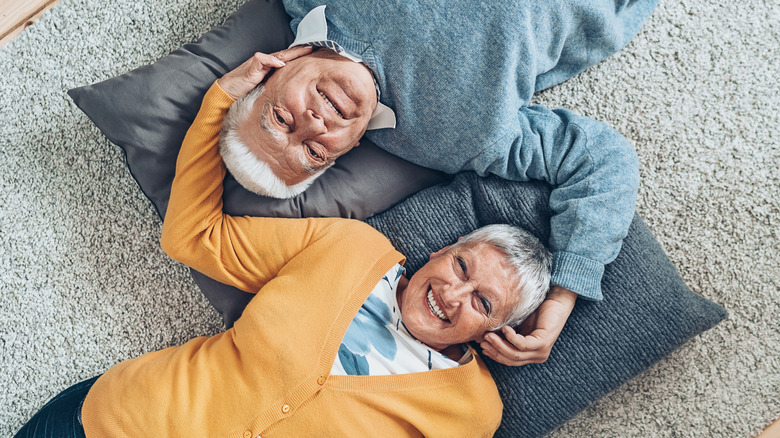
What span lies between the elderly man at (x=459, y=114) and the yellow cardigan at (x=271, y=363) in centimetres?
12

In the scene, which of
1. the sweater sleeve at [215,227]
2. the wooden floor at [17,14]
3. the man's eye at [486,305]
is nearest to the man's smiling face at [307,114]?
the sweater sleeve at [215,227]

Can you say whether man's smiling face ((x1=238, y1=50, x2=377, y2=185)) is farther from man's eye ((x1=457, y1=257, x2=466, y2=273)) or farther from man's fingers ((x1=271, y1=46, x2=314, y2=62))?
man's eye ((x1=457, y1=257, x2=466, y2=273))

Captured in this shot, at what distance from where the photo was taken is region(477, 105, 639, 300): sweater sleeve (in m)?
1.29

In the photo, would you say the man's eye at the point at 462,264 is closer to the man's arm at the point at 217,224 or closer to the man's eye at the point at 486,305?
the man's eye at the point at 486,305

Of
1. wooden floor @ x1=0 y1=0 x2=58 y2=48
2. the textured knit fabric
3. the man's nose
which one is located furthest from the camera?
wooden floor @ x1=0 y1=0 x2=58 y2=48

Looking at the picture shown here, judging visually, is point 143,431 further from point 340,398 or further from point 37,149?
point 37,149

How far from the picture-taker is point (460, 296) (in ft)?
3.91

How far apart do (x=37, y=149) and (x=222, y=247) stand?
716 millimetres

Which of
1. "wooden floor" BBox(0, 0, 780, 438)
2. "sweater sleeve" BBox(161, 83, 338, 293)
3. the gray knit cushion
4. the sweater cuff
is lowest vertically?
the gray knit cushion

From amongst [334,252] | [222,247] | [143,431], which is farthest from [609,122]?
[143,431]

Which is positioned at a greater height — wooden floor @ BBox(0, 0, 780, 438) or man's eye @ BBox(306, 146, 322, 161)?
wooden floor @ BBox(0, 0, 780, 438)

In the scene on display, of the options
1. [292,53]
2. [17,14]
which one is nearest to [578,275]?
[292,53]

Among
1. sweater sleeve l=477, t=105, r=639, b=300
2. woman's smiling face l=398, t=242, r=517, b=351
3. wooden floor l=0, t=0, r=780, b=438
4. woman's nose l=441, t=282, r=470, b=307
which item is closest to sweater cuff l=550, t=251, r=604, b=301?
sweater sleeve l=477, t=105, r=639, b=300

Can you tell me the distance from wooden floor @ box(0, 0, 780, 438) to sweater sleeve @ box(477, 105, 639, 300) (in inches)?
57.9
